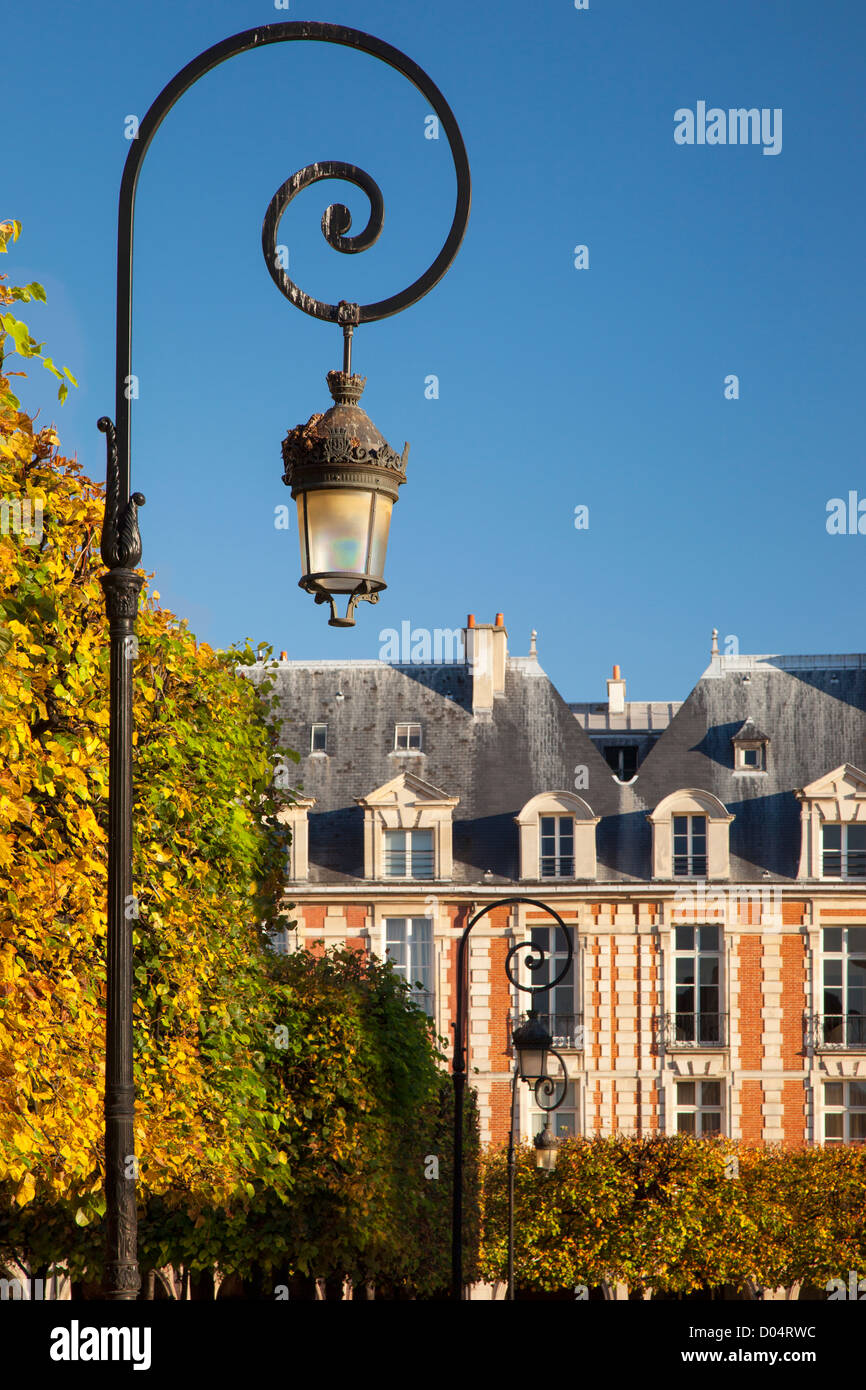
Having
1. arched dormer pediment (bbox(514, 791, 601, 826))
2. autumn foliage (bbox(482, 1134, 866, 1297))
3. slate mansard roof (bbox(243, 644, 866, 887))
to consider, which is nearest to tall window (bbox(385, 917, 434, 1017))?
slate mansard roof (bbox(243, 644, 866, 887))

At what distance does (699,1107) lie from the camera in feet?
139

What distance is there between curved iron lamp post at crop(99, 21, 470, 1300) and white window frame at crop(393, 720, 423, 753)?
3783 cm

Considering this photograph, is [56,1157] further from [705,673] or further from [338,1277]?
[705,673]

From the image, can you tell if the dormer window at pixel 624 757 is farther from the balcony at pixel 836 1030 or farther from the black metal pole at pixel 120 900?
the black metal pole at pixel 120 900

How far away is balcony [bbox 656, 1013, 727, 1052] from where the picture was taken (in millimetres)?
42312

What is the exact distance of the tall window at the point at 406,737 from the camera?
4647 centimetres

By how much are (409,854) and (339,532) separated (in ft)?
120

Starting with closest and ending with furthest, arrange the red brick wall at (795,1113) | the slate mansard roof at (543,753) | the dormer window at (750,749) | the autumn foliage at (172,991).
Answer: the autumn foliage at (172,991) → the red brick wall at (795,1113) → the slate mansard roof at (543,753) → the dormer window at (750,749)

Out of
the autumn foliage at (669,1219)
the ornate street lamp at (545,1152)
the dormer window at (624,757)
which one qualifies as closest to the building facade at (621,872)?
the dormer window at (624,757)

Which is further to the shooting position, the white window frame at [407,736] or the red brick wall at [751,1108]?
the white window frame at [407,736]

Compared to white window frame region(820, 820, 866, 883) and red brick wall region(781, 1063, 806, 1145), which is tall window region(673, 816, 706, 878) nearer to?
white window frame region(820, 820, 866, 883)

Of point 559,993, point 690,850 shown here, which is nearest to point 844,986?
point 690,850

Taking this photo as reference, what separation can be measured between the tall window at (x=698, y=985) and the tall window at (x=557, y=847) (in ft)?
10.6
